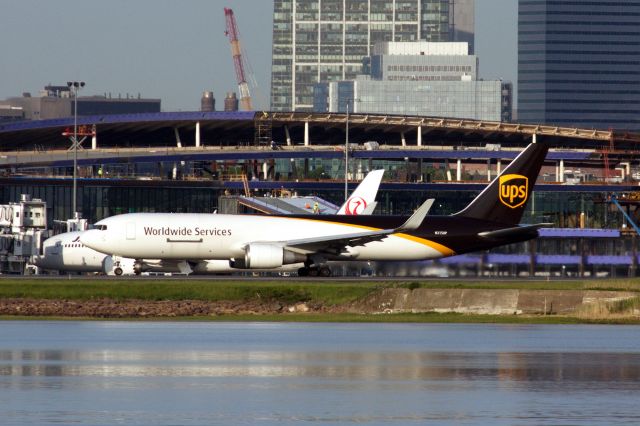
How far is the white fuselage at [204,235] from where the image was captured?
79062 mm

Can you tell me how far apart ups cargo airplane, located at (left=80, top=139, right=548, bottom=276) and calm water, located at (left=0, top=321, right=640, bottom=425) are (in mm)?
25603

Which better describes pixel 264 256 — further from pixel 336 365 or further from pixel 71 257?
pixel 336 365

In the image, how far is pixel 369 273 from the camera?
87500mm

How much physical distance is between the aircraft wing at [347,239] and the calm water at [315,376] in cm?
2613

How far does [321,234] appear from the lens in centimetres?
8181

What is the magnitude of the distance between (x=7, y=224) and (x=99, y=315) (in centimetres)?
3191

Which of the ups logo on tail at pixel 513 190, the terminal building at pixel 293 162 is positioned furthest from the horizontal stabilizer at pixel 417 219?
the terminal building at pixel 293 162

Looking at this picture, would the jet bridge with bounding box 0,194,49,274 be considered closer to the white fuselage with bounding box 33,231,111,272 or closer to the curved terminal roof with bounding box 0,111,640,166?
the white fuselage with bounding box 33,231,111,272

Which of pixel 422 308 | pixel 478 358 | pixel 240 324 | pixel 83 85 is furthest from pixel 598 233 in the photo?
pixel 478 358

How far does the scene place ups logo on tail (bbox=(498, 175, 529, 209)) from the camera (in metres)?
84.7

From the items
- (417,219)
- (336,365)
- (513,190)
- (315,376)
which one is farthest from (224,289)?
(315,376)

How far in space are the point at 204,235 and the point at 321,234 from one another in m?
6.64

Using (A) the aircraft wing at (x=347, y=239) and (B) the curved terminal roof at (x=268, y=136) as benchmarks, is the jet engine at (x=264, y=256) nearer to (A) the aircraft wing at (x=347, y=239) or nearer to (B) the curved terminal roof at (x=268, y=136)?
(A) the aircraft wing at (x=347, y=239)

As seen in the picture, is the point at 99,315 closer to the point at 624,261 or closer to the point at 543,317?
the point at 543,317
